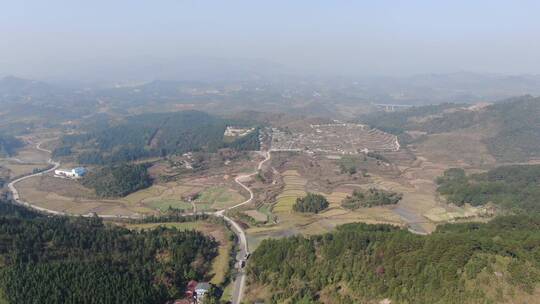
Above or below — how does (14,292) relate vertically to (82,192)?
above

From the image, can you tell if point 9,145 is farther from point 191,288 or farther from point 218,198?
point 191,288

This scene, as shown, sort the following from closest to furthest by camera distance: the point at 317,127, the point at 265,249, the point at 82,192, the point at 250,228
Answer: the point at 265,249 → the point at 250,228 → the point at 82,192 → the point at 317,127

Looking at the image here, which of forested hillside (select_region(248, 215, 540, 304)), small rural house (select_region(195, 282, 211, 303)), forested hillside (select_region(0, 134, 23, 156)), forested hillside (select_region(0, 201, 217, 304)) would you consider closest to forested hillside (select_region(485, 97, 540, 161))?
forested hillside (select_region(248, 215, 540, 304))

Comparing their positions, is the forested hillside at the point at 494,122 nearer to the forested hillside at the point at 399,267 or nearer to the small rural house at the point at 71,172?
the forested hillside at the point at 399,267

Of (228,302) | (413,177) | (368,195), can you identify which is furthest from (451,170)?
(228,302)

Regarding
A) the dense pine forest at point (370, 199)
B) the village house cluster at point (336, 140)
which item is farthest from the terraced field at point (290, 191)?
the village house cluster at point (336, 140)

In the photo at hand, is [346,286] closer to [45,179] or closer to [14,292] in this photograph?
[14,292]
